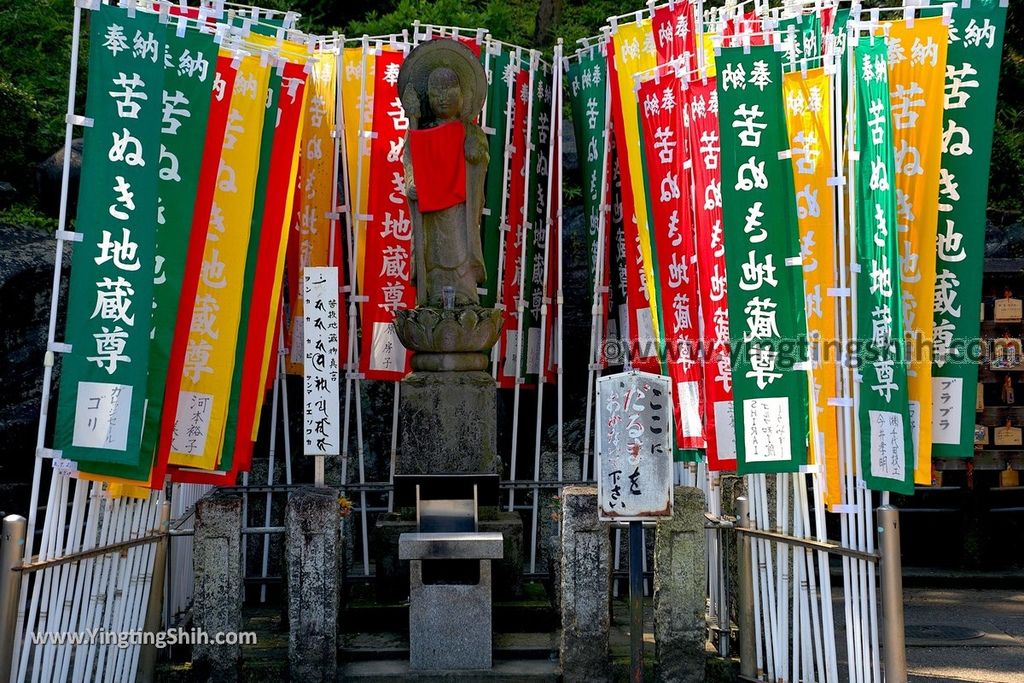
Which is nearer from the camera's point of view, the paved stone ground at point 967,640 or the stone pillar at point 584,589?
the stone pillar at point 584,589

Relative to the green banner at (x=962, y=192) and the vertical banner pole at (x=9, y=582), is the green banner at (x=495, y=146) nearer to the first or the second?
the green banner at (x=962, y=192)

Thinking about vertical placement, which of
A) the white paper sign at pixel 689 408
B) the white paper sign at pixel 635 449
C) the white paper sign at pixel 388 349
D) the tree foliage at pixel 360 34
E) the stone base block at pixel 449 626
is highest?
the tree foliage at pixel 360 34

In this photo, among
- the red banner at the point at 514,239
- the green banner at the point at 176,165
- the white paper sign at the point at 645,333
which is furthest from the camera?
the red banner at the point at 514,239

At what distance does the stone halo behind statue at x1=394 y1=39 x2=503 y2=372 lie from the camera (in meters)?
9.91

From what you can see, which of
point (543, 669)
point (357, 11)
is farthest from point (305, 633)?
point (357, 11)

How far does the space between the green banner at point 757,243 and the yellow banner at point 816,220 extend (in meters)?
0.07

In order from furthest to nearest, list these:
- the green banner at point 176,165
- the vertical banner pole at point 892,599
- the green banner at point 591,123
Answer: the green banner at point 591,123
the green banner at point 176,165
the vertical banner pole at point 892,599

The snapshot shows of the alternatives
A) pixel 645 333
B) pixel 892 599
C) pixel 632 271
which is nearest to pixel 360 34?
pixel 632 271

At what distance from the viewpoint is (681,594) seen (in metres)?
7.60

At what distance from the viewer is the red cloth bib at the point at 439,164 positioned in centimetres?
993

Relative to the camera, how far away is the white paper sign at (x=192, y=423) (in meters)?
8.03

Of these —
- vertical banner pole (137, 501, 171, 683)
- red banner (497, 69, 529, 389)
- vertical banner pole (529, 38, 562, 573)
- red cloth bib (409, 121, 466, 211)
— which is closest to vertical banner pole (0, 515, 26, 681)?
vertical banner pole (137, 501, 171, 683)

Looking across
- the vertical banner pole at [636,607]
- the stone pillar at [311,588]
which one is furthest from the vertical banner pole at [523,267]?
the vertical banner pole at [636,607]

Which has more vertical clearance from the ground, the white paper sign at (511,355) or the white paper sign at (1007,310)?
the white paper sign at (1007,310)
